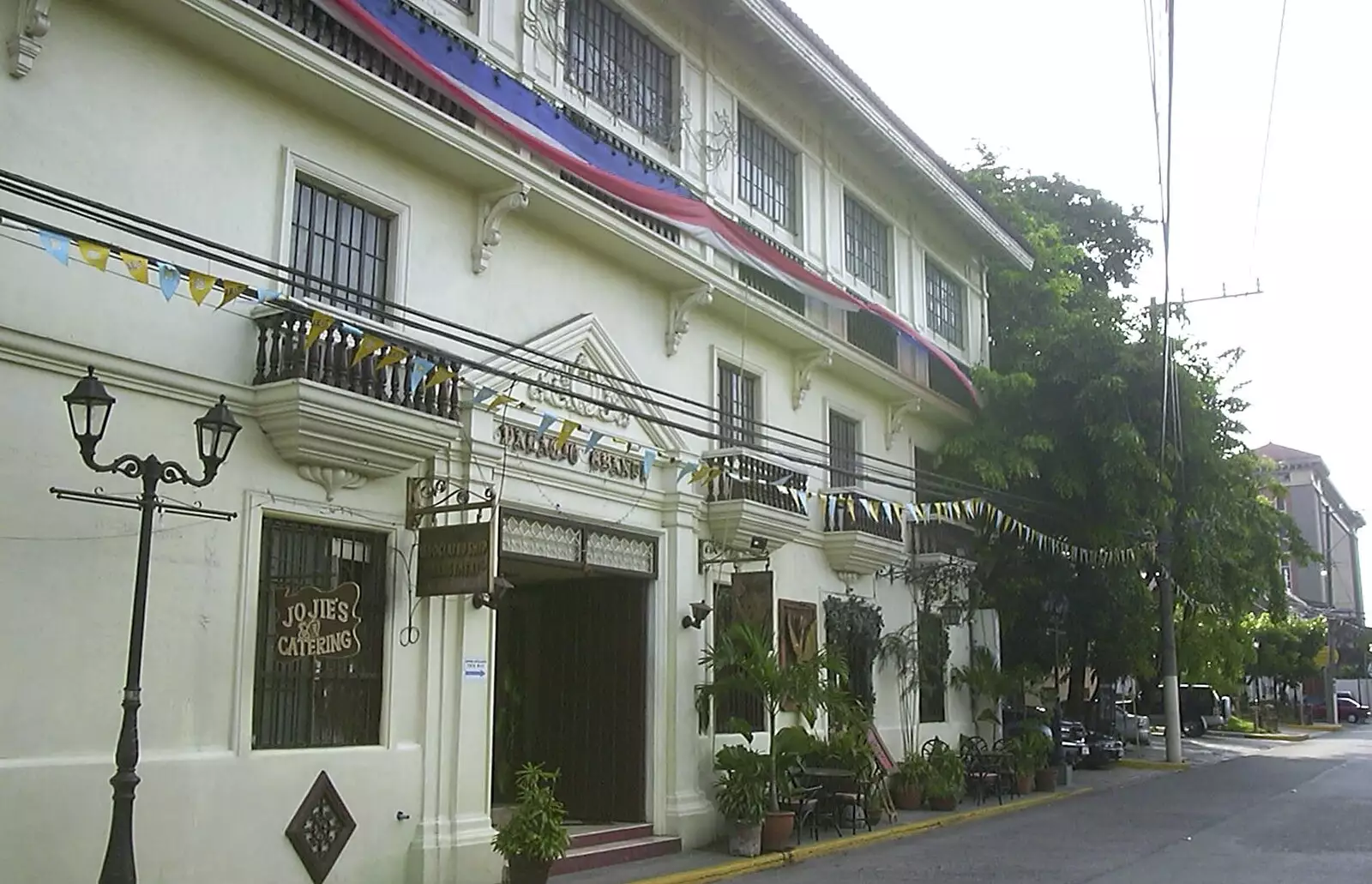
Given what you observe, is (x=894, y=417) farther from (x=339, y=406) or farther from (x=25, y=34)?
(x=25, y=34)

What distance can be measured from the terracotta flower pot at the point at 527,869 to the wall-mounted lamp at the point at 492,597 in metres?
2.30

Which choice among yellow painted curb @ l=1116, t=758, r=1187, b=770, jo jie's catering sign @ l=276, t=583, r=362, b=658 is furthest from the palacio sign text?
yellow painted curb @ l=1116, t=758, r=1187, b=770

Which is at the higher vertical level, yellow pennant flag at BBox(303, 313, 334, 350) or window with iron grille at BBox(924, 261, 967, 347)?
window with iron grille at BBox(924, 261, 967, 347)

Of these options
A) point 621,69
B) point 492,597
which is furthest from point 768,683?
point 621,69

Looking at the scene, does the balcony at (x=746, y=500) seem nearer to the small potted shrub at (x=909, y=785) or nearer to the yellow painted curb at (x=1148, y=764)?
the small potted shrub at (x=909, y=785)

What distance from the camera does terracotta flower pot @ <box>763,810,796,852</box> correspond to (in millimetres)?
14875

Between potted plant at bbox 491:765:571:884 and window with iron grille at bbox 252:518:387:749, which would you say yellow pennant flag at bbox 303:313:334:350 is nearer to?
window with iron grille at bbox 252:518:387:749

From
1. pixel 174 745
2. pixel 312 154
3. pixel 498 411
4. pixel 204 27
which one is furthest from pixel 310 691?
pixel 204 27

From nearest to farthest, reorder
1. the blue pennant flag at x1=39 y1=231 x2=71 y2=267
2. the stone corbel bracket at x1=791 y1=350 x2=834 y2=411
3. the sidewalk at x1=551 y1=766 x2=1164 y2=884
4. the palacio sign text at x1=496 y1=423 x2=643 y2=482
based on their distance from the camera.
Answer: the blue pennant flag at x1=39 y1=231 x2=71 y2=267
the sidewalk at x1=551 y1=766 x2=1164 y2=884
the palacio sign text at x1=496 y1=423 x2=643 y2=482
the stone corbel bracket at x1=791 y1=350 x2=834 y2=411

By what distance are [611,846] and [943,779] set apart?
7.42 m

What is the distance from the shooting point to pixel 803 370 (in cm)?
1905

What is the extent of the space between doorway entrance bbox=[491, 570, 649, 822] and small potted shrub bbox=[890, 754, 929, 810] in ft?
19.7

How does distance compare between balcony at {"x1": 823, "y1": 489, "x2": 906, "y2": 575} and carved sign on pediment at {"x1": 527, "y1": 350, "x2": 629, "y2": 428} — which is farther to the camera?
balcony at {"x1": 823, "y1": 489, "x2": 906, "y2": 575}

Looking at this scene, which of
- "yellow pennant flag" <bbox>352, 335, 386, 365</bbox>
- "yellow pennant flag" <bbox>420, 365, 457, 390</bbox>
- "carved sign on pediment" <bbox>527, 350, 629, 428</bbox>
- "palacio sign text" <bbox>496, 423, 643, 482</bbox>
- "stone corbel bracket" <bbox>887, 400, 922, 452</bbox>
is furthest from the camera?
"stone corbel bracket" <bbox>887, 400, 922, 452</bbox>
